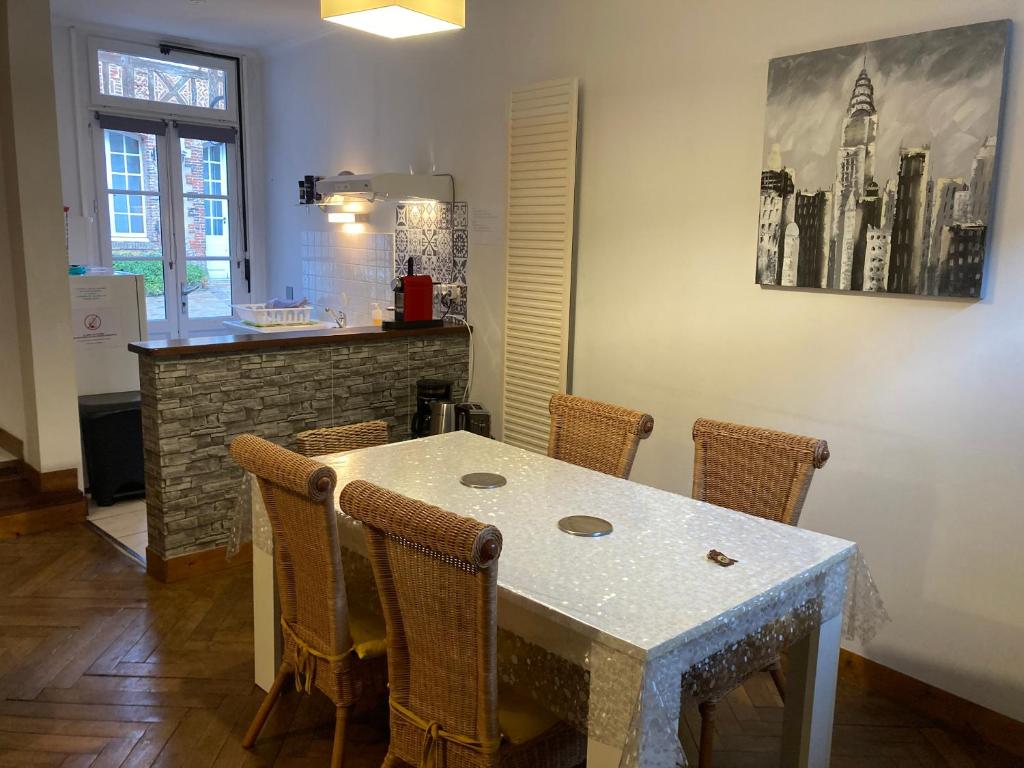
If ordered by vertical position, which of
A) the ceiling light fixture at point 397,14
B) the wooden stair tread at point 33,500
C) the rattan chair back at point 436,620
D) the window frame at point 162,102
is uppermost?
the window frame at point 162,102

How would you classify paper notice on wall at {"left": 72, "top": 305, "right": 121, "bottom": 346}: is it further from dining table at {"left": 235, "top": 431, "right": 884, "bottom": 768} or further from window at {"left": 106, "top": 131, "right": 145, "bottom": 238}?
dining table at {"left": 235, "top": 431, "right": 884, "bottom": 768}

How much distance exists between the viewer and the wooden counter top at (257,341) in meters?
3.40

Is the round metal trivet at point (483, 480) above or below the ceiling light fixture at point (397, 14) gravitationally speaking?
below

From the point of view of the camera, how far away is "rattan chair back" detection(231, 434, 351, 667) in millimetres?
1996

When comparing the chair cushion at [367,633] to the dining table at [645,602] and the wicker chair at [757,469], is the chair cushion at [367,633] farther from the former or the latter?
the wicker chair at [757,469]

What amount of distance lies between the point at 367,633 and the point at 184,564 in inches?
68.5

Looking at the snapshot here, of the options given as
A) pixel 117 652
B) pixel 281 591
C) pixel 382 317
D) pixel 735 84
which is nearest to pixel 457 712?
pixel 281 591

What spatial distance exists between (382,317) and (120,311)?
1526mm

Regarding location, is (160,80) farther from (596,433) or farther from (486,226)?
(596,433)


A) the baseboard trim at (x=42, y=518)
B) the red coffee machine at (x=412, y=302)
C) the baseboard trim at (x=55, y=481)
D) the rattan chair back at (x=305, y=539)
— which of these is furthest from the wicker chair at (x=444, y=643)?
the baseboard trim at (x=55, y=481)

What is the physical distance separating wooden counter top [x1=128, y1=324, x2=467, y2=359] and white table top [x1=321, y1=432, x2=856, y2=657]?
110cm

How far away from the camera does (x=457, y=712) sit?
1778 mm

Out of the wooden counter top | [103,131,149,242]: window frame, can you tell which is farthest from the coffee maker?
[103,131,149,242]: window frame

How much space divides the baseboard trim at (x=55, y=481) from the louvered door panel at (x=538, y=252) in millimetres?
2339
